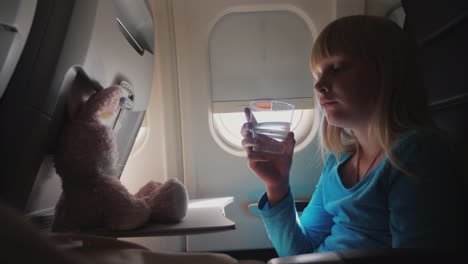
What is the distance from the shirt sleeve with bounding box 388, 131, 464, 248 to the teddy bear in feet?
2.05

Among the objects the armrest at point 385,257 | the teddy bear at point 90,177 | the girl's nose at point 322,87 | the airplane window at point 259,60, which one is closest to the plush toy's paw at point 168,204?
the teddy bear at point 90,177

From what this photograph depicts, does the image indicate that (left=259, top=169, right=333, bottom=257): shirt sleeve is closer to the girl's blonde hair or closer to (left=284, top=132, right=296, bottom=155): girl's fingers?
(left=284, top=132, right=296, bottom=155): girl's fingers

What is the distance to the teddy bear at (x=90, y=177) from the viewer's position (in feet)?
2.45

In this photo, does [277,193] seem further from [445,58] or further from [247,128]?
[445,58]

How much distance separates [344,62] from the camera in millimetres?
951

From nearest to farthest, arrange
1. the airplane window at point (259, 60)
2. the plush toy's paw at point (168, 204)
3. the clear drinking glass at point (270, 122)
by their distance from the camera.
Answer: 1. the plush toy's paw at point (168, 204)
2. the clear drinking glass at point (270, 122)
3. the airplane window at point (259, 60)

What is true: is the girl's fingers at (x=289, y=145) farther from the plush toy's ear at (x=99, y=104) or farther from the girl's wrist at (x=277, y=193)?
the plush toy's ear at (x=99, y=104)

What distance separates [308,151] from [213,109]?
1.59 ft

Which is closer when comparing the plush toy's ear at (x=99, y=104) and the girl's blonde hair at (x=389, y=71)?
the plush toy's ear at (x=99, y=104)

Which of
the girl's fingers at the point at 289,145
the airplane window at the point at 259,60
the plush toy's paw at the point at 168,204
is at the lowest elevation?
the plush toy's paw at the point at 168,204

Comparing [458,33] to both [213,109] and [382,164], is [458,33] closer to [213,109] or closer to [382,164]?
[382,164]

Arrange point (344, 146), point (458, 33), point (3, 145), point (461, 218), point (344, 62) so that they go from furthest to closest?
point (344, 146) < point (344, 62) < point (458, 33) < point (461, 218) < point (3, 145)

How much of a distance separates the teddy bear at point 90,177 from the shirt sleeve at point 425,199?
0.62 m

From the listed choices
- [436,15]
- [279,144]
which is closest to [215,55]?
[279,144]
